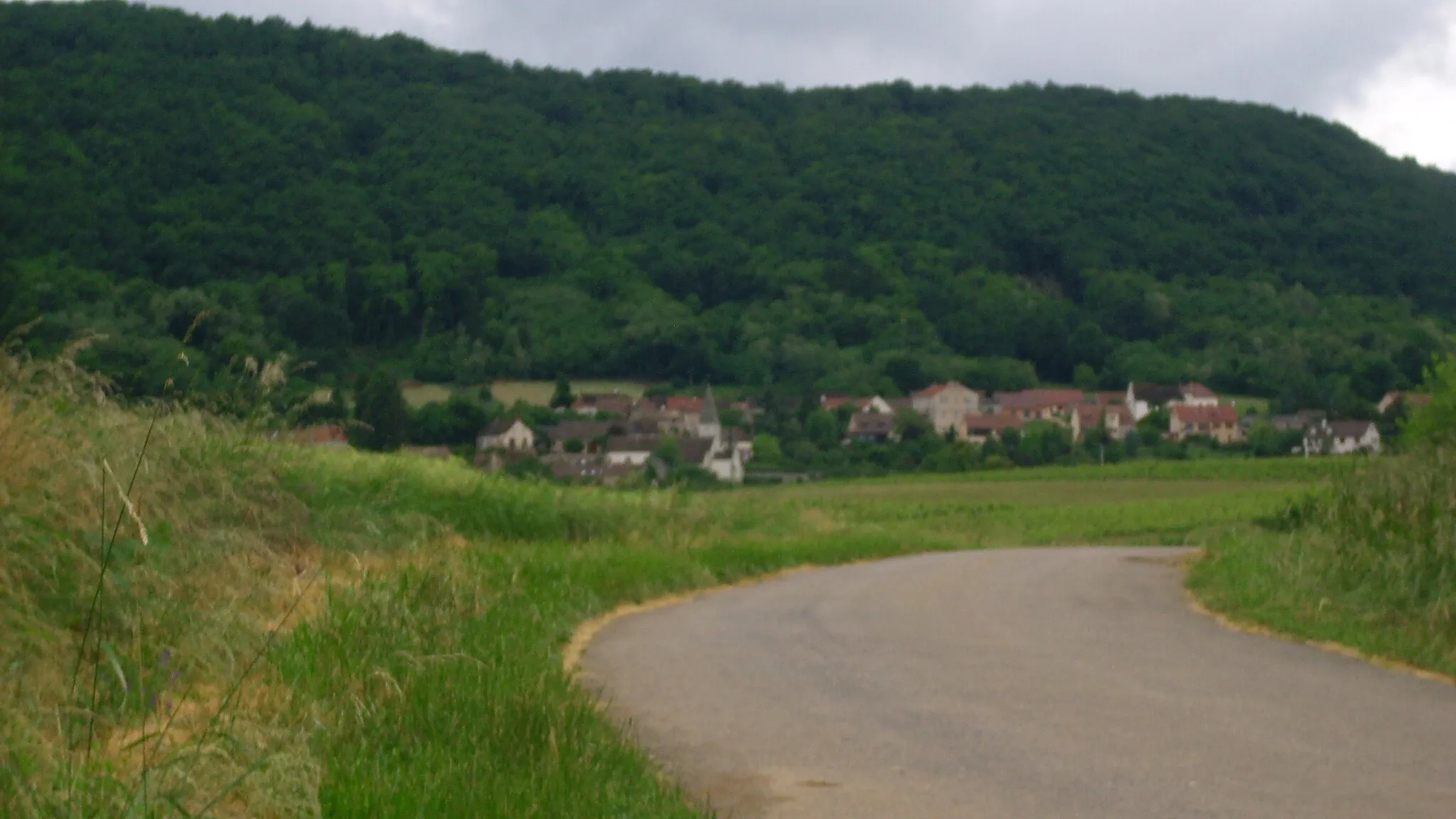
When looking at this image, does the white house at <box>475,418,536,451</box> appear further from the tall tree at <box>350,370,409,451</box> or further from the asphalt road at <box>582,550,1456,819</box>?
the asphalt road at <box>582,550,1456,819</box>

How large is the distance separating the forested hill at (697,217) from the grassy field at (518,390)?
123cm

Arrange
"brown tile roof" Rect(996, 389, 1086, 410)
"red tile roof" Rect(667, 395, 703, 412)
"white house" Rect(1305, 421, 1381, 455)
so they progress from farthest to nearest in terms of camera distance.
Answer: "brown tile roof" Rect(996, 389, 1086, 410), "red tile roof" Rect(667, 395, 703, 412), "white house" Rect(1305, 421, 1381, 455)

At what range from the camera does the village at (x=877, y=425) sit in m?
48.2

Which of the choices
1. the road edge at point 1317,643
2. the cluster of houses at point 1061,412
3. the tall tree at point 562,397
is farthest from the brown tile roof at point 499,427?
the road edge at point 1317,643

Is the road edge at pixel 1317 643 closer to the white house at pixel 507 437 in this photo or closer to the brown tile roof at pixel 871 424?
the white house at pixel 507 437

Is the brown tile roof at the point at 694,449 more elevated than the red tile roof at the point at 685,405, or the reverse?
the red tile roof at the point at 685,405

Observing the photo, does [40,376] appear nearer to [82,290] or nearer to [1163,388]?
[82,290]

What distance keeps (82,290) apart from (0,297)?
75.2 feet

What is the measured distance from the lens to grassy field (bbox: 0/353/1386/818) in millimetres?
5660

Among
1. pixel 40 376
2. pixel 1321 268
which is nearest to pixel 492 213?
pixel 1321 268

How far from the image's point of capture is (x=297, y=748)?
19.9ft

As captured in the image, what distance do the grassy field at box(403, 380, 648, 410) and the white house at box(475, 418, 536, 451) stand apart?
7.71 ft

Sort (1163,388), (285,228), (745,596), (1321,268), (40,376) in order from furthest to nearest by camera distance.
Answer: (1321,268), (1163,388), (285,228), (745,596), (40,376)

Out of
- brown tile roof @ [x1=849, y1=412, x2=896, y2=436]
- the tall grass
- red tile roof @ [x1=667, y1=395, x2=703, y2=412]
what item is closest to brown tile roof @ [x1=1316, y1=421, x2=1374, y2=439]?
brown tile roof @ [x1=849, y1=412, x2=896, y2=436]
